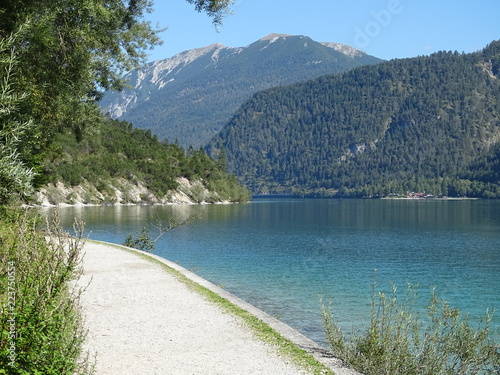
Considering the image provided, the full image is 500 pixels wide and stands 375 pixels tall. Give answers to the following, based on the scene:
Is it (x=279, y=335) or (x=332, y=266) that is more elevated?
(x=279, y=335)

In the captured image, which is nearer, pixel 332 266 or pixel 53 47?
pixel 53 47

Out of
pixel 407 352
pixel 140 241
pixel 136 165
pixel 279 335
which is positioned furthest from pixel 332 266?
pixel 136 165

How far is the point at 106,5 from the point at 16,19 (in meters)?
5.16

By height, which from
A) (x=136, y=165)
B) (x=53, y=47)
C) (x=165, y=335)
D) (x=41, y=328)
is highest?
(x=136, y=165)

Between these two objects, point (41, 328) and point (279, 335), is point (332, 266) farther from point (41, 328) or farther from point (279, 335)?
point (41, 328)

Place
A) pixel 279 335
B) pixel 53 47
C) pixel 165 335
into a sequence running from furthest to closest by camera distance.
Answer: pixel 53 47 → pixel 279 335 → pixel 165 335

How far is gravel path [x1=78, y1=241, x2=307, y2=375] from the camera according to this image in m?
9.38

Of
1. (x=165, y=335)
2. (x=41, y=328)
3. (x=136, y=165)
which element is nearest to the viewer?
(x=41, y=328)

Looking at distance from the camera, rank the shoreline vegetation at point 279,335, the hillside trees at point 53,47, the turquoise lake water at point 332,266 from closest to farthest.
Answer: the shoreline vegetation at point 279,335 < the hillside trees at point 53,47 < the turquoise lake water at point 332,266

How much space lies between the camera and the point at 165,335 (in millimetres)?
11398

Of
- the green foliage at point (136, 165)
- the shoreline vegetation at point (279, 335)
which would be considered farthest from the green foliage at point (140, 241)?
the green foliage at point (136, 165)

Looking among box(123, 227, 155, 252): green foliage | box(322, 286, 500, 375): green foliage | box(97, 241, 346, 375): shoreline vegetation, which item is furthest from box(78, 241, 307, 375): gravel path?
box(123, 227, 155, 252): green foliage

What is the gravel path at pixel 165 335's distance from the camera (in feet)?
30.8

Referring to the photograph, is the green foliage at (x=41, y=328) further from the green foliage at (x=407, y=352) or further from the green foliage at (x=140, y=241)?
the green foliage at (x=140, y=241)
